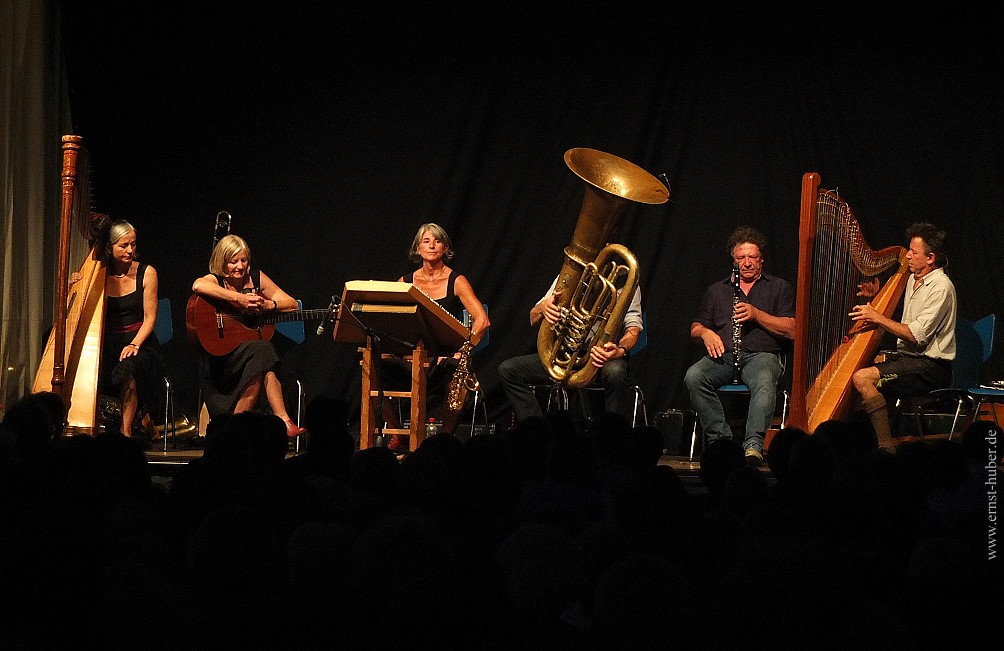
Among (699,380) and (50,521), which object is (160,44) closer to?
(699,380)

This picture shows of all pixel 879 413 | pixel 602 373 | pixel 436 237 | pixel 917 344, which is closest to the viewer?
pixel 879 413

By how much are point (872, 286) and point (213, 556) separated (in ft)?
15.7

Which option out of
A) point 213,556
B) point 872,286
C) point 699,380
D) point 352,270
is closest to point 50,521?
point 213,556

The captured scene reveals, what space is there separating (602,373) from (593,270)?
0.71 meters

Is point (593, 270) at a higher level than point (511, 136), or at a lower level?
lower

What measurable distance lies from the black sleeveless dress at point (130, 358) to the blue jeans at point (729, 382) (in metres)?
2.83

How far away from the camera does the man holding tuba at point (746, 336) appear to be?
17.9ft

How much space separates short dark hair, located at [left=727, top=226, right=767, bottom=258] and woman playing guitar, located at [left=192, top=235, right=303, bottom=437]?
100 inches

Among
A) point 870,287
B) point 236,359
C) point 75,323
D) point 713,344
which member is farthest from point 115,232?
point 870,287

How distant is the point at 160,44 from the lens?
22.2 ft

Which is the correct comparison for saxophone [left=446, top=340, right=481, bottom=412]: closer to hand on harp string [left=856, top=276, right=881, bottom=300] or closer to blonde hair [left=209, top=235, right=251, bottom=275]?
blonde hair [left=209, top=235, right=251, bottom=275]

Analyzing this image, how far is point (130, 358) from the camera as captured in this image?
18.4 ft

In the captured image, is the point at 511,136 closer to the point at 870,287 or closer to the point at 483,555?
the point at 870,287

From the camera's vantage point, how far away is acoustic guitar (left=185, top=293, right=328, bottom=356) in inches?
221
